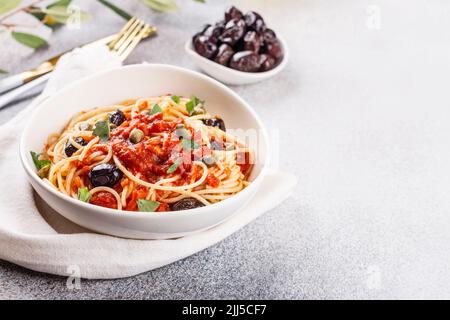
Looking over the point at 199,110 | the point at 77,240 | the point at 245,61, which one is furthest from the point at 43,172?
the point at 245,61

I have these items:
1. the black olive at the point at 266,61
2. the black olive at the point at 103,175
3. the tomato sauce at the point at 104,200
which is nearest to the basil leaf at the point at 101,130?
the black olive at the point at 103,175

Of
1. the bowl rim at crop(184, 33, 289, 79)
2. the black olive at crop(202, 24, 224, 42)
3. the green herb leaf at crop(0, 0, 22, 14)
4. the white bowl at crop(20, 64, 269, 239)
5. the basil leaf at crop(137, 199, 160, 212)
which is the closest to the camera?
the white bowl at crop(20, 64, 269, 239)

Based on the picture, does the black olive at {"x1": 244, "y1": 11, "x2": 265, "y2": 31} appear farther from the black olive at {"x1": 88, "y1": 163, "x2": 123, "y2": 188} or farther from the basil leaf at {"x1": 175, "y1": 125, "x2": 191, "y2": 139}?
the black olive at {"x1": 88, "y1": 163, "x2": 123, "y2": 188}

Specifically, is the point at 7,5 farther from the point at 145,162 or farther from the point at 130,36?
the point at 145,162

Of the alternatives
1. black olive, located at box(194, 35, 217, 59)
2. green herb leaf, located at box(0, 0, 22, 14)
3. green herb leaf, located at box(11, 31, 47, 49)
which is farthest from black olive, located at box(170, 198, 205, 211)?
green herb leaf, located at box(11, 31, 47, 49)

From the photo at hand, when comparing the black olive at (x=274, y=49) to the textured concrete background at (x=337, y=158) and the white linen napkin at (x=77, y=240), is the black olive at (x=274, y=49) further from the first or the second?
the white linen napkin at (x=77, y=240)
